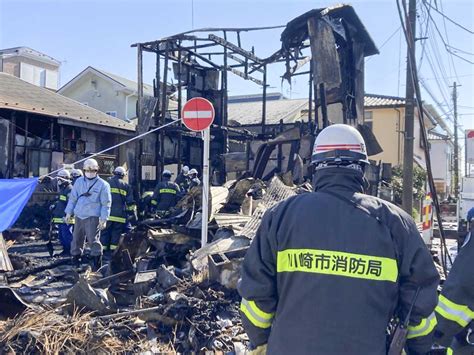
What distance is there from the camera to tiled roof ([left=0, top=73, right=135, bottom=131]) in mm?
14680

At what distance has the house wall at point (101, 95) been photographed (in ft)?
99.6

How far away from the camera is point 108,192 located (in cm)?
824

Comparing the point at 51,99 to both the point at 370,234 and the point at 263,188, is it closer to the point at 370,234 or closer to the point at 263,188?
the point at 263,188

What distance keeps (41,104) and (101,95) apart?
15433mm

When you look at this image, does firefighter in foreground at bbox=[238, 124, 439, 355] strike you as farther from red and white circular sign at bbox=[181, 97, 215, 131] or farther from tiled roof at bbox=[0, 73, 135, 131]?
tiled roof at bbox=[0, 73, 135, 131]

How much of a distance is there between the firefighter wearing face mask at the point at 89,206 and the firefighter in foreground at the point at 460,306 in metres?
6.30

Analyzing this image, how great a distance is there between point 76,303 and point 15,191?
286 centimetres

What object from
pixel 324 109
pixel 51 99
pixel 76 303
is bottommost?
pixel 76 303

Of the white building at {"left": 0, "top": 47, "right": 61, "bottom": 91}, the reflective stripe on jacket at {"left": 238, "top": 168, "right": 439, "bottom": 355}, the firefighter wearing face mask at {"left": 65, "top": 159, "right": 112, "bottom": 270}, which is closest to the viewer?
the reflective stripe on jacket at {"left": 238, "top": 168, "right": 439, "bottom": 355}

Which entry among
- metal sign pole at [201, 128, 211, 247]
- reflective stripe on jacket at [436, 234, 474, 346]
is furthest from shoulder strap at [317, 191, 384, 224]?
metal sign pole at [201, 128, 211, 247]

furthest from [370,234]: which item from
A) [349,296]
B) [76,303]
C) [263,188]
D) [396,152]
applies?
[396,152]

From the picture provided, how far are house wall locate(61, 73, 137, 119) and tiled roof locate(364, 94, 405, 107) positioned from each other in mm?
14554

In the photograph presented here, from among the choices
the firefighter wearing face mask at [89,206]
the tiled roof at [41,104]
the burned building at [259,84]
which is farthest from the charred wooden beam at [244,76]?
the firefighter wearing face mask at [89,206]

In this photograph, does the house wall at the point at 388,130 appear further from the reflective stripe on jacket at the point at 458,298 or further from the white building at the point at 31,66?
the reflective stripe on jacket at the point at 458,298
